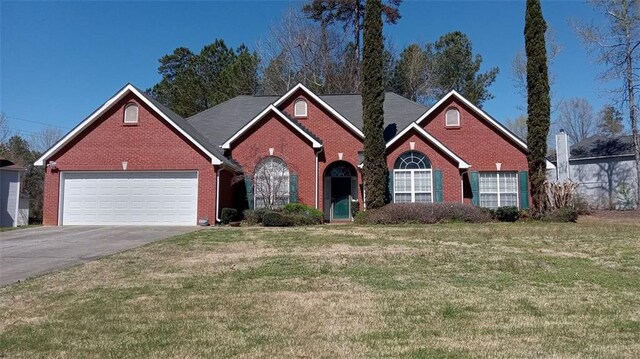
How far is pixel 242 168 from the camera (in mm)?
23156

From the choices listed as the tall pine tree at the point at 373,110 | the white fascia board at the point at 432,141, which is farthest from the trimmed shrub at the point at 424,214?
the white fascia board at the point at 432,141

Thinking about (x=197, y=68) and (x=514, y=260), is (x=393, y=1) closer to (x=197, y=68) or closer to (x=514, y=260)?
(x=197, y=68)

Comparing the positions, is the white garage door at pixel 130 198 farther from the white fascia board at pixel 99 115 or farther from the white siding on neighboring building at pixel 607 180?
the white siding on neighboring building at pixel 607 180

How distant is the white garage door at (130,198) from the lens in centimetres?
2053

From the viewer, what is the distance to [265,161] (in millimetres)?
23141

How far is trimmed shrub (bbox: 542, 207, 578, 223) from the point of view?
20172mm

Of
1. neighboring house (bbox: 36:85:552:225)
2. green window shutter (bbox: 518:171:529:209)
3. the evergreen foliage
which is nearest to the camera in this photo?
neighboring house (bbox: 36:85:552:225)

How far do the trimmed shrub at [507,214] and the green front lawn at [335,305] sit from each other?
9.67 meters

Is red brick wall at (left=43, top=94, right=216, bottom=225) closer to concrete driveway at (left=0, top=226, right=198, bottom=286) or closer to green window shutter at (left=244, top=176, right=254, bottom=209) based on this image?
green window shutter at (left=244, top=176, right=254, bottom=209)

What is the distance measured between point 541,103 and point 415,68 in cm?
1933

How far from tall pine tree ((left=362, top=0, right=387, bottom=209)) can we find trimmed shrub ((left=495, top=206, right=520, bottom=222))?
5129mm

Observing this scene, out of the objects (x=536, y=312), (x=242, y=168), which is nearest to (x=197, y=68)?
(x=242, y=168)

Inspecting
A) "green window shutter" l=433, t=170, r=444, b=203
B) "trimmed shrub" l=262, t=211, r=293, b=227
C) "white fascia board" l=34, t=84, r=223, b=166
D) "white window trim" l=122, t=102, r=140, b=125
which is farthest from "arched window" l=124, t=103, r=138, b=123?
"green window shutter" l=433, t=170, r=444, b=203

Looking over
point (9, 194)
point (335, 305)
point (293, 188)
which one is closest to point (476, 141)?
point (293, 188)
